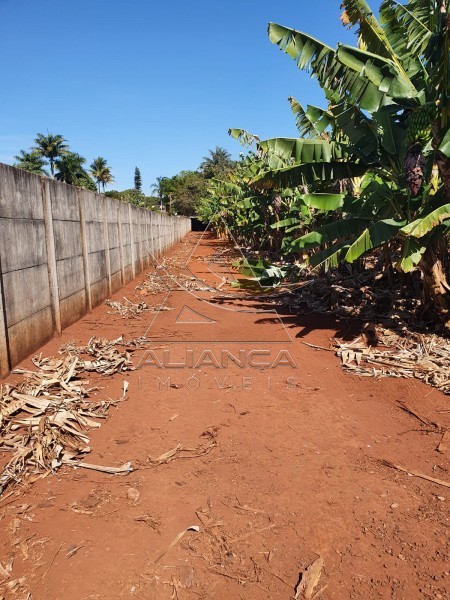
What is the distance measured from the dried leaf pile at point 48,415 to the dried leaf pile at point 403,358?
11.1ft

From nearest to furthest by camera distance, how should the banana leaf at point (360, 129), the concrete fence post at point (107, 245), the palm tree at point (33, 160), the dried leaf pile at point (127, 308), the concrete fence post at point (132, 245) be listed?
the banana leaf at point (360, 129), the dried leaf pile at point (127, 308), the concrete fence post at point (107, 245), the concrete fence post at point (132, 245), the palm tree at point (33, 160)

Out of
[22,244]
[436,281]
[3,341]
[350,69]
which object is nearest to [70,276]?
[22,244]

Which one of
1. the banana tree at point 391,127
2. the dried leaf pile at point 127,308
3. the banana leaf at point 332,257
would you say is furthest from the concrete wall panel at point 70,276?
the banana leaf at point 332,257

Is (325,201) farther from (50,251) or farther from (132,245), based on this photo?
(132,245)

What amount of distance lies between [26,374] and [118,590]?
334 cm

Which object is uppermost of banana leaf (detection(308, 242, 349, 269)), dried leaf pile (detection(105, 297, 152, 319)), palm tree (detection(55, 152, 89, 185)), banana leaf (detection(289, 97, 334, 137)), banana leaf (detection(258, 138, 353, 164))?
palm tree (detection(55, 152, 89, 185))

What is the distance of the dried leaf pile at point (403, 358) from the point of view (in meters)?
5.66

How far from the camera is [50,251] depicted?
688 cm

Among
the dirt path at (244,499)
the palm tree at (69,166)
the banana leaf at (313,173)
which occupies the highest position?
the palm tree at (69,166)

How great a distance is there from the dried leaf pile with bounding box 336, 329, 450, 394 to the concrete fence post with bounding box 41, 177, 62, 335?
15.3 ft

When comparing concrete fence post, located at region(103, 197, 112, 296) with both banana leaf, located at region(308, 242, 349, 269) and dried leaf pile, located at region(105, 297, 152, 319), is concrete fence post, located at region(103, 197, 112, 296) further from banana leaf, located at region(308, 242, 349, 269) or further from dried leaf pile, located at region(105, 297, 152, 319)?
banana leaf, located at region(308, 242, 349, 269)

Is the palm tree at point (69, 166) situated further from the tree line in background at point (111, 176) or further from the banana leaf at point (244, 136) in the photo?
the banana leaf at point (244, 136)

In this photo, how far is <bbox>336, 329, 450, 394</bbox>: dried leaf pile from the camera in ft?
18.6

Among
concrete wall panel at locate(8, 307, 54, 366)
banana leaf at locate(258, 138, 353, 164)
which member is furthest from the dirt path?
banana leaf at locate(258, 138, 353, 164)
